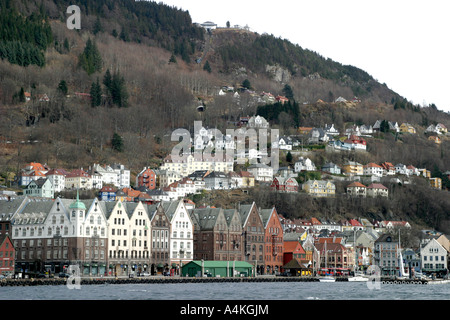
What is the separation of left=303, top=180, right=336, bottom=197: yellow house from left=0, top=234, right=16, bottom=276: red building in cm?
9805

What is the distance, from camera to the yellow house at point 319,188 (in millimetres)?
187000

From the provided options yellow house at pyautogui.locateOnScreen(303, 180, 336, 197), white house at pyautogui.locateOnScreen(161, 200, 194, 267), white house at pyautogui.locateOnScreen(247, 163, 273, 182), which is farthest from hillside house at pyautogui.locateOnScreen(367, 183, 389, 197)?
white house at pyautogui.locateOnScreen(161, 200, 194, 267)

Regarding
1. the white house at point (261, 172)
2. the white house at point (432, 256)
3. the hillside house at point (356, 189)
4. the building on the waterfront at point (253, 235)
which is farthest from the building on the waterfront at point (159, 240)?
the hillside house at point (356, 189)

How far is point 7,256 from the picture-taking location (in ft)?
329

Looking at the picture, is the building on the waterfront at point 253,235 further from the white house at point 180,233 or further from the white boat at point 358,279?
the white boat at point 358,279

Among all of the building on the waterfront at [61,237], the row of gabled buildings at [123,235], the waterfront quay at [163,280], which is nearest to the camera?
the waterfront quay at [163,280]

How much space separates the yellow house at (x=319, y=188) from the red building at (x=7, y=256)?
98.1m

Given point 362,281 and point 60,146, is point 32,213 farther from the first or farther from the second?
point 60,146

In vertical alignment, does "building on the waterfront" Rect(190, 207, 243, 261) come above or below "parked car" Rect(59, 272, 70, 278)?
above

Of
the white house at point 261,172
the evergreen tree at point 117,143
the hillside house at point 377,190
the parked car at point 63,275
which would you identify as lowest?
the parked car at point 63,275

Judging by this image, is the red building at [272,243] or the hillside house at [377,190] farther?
the hillside house at [377,190]

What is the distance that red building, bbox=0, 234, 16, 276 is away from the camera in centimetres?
9931

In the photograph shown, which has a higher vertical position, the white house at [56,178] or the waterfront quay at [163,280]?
the white house at [56,178]

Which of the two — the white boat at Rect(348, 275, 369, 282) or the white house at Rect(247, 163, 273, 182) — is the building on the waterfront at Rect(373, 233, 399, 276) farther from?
the white house at Rect(247, 163, 273, 182)
